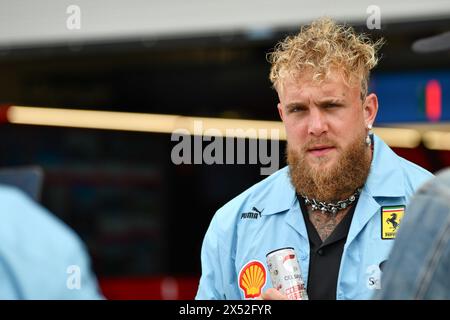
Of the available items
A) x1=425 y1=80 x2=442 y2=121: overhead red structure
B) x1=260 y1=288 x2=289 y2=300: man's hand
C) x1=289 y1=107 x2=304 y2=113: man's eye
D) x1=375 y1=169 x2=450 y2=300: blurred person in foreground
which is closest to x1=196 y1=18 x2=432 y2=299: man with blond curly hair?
x1=289 y1=107 x2=304 y2=113: man's eye

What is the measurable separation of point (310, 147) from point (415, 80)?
2751mm

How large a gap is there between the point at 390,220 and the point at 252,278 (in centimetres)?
44

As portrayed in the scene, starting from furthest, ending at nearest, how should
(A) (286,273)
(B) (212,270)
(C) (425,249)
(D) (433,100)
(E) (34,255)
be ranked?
(D) (433,100) < (B) (212,270) < (A) (286,273) < (E) (34,255) < (C) (425,249)

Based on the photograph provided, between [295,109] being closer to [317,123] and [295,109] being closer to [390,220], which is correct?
[317,123]

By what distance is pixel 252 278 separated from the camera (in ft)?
7.35

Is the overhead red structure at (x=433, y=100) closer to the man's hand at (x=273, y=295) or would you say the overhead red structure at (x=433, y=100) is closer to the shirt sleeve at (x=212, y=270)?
the shirt sleeve at (x=212, y=270)

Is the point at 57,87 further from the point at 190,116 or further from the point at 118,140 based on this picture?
the point at 190,116

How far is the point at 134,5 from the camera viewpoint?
16.6 ft

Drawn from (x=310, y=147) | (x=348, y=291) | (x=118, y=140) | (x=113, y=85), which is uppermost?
(x=113, y=85)

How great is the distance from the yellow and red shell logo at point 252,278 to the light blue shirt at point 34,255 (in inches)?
39.2

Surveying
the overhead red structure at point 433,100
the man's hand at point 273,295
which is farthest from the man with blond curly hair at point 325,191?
the overhead red structure at point 433,100

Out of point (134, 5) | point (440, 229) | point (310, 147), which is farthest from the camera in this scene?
point (134, 5)

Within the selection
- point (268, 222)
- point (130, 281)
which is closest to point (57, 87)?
point (130, 281)

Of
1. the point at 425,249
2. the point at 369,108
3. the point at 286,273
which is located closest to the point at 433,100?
the point at 369,108
